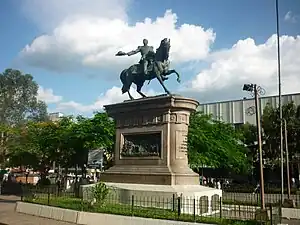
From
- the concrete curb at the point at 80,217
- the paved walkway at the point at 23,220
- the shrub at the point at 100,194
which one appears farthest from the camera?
the shrub at the point at 100,194

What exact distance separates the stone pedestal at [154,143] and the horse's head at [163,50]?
96.4 inches

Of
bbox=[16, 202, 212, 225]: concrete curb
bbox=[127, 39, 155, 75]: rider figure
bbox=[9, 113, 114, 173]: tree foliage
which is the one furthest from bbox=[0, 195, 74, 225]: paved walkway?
bbox=[9, 113, 114, 173]: tree foliage

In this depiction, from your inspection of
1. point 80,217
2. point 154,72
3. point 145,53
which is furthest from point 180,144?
point 80,217

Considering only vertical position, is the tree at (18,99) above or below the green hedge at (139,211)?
above

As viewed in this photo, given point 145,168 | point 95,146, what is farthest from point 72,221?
point 95,146

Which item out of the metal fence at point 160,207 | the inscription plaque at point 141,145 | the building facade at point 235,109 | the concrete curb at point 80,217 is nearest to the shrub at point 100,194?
the metal fence at point 160,207

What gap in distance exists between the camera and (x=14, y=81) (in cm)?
5866

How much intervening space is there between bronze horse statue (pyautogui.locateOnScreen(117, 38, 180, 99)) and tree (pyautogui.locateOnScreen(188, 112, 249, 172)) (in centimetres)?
937

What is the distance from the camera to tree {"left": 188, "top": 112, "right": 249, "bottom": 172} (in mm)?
29125

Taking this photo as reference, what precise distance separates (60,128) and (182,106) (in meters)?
18.0

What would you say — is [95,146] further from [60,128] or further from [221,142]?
[221,142]

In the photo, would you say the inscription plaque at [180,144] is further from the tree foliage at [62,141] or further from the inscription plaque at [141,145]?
the tree foliage at [62,141]

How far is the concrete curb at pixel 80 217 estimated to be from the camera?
13227 mm

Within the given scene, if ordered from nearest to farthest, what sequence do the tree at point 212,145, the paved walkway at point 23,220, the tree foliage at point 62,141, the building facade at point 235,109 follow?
the paved walkway at point 23,220 → the tree foliage at point 62,141 → the tree at point 212,145 → the building facade at point 235,109
